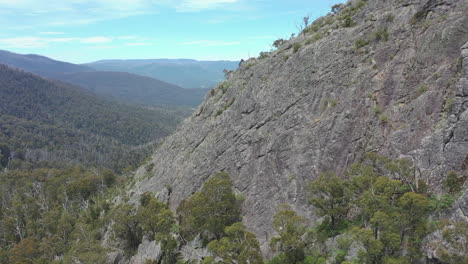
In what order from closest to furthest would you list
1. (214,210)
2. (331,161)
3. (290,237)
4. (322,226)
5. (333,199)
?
(290,237) < (333,199) < (322,226) < (331,161) < (214,210)

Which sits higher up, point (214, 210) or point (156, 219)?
point (214, 210)

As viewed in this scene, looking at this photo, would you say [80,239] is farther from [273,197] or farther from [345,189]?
[345,189]

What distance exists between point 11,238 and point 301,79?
7028cm

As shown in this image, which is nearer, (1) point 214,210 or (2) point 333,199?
(2) point 333,199

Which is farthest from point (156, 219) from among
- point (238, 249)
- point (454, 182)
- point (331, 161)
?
point (454, 182)

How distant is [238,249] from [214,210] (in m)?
7.89

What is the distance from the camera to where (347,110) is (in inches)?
1093

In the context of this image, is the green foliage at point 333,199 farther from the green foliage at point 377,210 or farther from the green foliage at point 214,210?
the green foliage at point 214,210

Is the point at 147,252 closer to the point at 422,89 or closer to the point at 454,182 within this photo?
the point at 454,182

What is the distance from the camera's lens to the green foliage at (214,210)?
30.4 metres

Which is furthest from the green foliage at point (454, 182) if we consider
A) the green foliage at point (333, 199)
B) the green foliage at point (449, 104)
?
the green foliage at point (333, 199)

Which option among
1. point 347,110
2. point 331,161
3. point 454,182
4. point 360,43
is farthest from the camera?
point 360,43

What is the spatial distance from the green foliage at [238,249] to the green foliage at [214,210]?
18.9 ft

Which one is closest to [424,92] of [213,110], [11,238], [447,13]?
[447,13]
